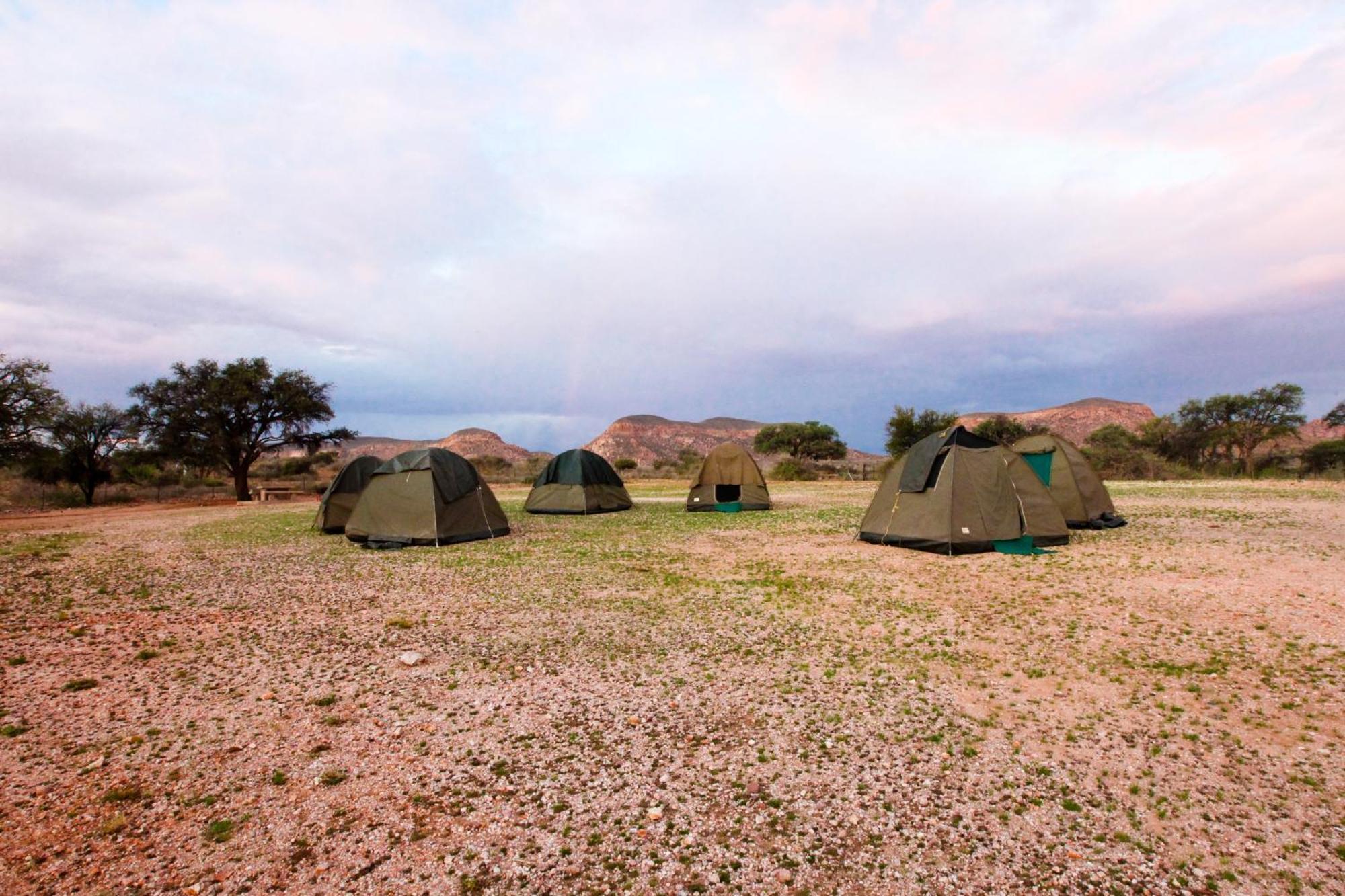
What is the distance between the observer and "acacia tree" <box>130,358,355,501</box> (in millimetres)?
31578

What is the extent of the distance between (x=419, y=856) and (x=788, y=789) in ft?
6.93

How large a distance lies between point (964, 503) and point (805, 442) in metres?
45.5

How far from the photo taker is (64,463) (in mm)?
31391

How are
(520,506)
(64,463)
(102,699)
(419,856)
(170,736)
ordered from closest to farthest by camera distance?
(419,856), (170,736), (102,699), (520,506), (64,463)

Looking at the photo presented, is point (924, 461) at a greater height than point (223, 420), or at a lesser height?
lesser

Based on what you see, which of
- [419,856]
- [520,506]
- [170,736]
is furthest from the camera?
[520,506]

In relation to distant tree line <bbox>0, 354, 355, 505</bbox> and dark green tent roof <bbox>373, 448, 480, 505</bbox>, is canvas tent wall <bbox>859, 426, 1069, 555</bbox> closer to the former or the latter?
dark green tent roof <bbox>373, 448, 480, 505</bbox>

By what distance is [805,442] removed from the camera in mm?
56344

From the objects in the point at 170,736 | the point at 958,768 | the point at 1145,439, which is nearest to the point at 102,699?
the point at 170,736

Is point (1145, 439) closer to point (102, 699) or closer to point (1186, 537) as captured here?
point (1186, 537)

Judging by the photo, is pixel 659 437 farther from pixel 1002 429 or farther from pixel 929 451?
pixel 929 451

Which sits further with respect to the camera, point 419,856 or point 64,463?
point 64,463

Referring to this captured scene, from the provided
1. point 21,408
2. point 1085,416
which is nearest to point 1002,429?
point 1085,416

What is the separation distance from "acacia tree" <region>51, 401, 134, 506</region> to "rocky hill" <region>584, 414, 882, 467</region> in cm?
4614
